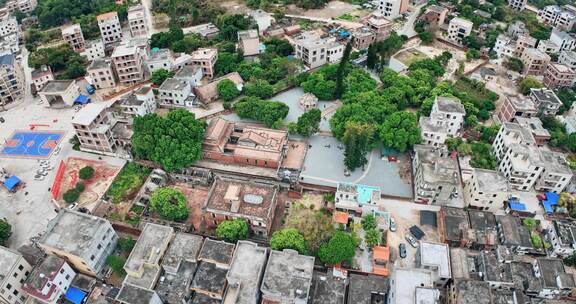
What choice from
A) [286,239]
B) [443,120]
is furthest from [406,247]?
[443,120]

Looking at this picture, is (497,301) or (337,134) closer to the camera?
(497,301)

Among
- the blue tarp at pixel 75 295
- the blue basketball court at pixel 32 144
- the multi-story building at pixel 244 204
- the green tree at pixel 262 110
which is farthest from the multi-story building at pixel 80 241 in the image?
the green tree at pixel 262 110

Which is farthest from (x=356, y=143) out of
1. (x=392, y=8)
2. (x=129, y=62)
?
(x=392, y=8)

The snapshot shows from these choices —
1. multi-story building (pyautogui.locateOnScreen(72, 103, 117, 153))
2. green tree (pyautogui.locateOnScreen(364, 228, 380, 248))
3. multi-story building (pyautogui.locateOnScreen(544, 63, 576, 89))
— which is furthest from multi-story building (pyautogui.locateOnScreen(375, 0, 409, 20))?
multi-story building (pyautogui.locateOnScreen(72, 103, 117, 153))

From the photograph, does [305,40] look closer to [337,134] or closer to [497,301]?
[337,134]

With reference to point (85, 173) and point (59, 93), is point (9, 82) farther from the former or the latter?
point (85, 173)
